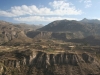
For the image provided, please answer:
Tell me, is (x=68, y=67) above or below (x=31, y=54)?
below

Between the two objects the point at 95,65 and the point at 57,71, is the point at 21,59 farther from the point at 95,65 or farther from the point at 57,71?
the point at 95,65

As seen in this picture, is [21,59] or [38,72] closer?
[38,72]

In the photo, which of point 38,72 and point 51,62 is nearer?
point 38,72

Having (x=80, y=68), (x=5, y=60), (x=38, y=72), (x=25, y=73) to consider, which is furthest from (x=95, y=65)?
(x=5, y=60)

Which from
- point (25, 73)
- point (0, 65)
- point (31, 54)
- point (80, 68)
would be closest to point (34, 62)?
point (31, 54)

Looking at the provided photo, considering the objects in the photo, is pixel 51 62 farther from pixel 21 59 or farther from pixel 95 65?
pixel 95 65

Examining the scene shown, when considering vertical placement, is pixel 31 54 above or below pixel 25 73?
above
